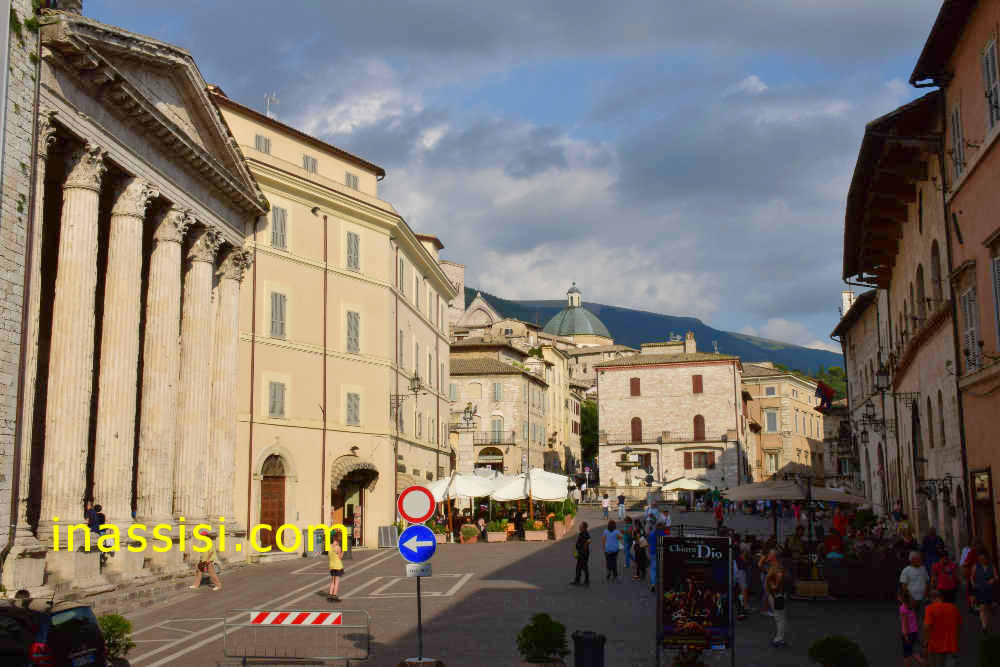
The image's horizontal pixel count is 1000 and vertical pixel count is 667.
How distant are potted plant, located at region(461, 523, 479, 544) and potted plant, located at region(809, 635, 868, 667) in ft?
96.5

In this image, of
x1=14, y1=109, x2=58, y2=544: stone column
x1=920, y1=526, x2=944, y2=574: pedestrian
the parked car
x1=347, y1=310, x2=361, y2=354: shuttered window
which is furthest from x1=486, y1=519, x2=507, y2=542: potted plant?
the parked car

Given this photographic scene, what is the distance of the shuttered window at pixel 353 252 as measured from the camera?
40.0 meters

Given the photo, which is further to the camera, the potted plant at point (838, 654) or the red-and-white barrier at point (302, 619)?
the red-and-white barrier at point (302, 619)

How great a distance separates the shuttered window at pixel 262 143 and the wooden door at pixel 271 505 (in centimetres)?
1228

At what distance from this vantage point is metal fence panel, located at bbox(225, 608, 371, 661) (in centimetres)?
1463

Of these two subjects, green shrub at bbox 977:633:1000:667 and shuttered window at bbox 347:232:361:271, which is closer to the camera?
green shrub at bbox 977:633:1000:667

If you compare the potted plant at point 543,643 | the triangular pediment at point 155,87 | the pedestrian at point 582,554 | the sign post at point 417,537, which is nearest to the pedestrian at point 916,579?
the potted plant at point 543,643

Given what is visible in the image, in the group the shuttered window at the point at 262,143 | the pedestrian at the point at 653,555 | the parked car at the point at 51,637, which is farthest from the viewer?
the shuttered window at the point at 262,143

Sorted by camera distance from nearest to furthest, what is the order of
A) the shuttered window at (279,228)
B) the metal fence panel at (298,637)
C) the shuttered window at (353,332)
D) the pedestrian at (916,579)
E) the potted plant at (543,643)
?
the potted plant at (543,643) → the metal fence panel at (298,637) → the pedestrian at (916,579) → the shuttered window at (279,228) → the shuttered window at (353,332)

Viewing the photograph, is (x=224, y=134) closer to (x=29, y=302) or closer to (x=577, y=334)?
(x=29, y=302)

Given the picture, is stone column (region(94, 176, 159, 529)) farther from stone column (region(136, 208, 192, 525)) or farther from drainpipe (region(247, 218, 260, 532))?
drainpipe (region(247, 218, 260, 532))

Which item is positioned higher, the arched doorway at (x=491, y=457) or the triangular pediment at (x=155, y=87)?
the triangular pediment at (x=155, y=87)

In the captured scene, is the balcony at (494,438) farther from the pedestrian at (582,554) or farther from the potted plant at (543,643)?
the potted plant at (543,643)

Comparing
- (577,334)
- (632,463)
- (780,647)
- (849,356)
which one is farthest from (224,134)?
(577,334)
